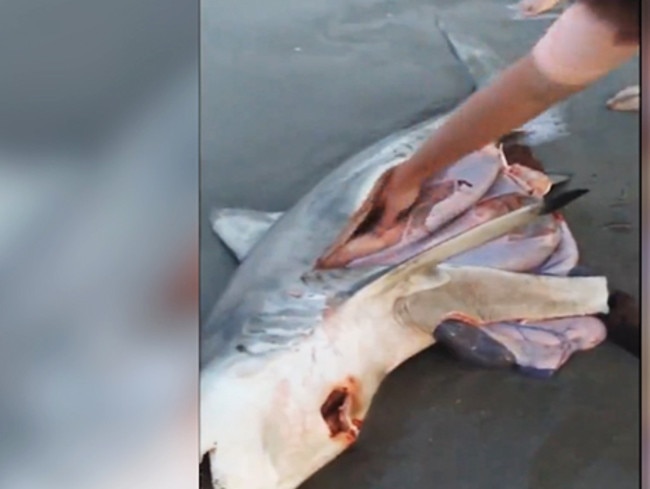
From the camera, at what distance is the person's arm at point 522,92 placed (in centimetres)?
93

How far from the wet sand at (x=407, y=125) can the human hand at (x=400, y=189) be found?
0.05 m

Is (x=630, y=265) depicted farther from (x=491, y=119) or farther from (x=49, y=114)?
(x=49, y=114)

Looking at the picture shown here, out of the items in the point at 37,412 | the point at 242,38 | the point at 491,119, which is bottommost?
the point at 37,412

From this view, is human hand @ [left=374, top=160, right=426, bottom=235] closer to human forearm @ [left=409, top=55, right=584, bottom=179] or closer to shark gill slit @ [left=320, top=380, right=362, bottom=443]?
human forearm @ [left=409, top=55, right=584, bottom=179]

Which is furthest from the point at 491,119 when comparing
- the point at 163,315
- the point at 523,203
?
the point at 163,315

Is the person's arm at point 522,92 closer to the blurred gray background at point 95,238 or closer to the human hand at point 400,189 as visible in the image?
the human hand at point 400,189

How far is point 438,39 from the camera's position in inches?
37.3

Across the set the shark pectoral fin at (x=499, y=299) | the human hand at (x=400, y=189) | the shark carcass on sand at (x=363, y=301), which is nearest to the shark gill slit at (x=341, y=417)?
the shark carcass on sand at (x=363, y=301)

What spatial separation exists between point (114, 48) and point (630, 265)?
0.68 m

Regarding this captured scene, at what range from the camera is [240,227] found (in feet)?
3.06

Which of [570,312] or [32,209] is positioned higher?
[32,209]

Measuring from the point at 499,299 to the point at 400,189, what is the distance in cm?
18

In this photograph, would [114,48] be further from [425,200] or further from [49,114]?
[425,200]

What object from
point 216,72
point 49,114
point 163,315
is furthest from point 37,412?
point 216,72
